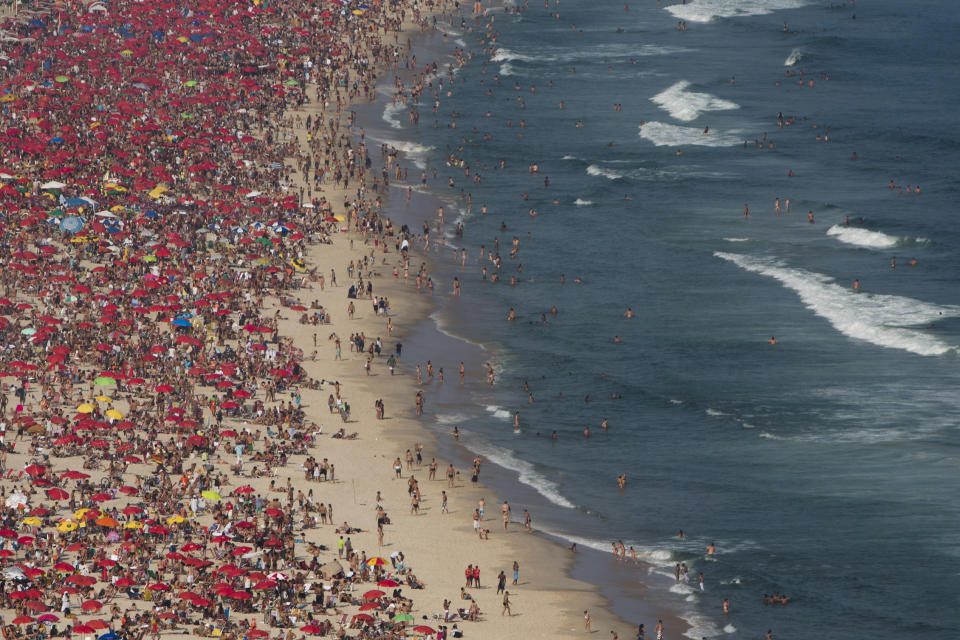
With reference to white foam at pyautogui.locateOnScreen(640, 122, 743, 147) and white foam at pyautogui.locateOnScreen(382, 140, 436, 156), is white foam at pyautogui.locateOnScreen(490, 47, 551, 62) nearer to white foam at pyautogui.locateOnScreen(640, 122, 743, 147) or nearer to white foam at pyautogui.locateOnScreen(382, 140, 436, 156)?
white foam at pyautogui.locateOnScreen(640, 122, 743, 147)

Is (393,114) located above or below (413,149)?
above

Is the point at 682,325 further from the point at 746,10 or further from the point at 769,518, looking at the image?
the point at 746,10

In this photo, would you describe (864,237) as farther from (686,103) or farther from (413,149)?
(686,103)

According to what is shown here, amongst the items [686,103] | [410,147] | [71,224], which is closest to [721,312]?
[71,224]

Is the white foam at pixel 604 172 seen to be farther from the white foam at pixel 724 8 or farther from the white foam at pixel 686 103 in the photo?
the white foam at pixel 724 8

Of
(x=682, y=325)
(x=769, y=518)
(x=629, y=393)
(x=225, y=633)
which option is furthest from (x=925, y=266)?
(x=225, y=633)

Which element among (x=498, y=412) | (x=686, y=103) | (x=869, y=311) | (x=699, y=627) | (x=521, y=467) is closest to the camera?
(x=699, y=627)

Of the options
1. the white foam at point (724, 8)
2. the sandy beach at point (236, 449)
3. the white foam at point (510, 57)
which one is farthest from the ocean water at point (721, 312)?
the white foam at point (724, 8)

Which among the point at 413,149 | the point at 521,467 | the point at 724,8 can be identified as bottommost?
the point at 521,467

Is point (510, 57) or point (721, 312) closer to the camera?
point (721, 312)
